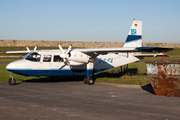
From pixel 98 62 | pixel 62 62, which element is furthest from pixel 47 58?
pixel 98 62

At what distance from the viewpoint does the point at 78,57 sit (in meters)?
17.4

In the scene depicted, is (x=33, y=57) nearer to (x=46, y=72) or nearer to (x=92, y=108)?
(x=46, y=72)

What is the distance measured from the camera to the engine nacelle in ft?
56.4

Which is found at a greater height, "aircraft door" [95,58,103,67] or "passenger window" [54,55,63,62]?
"passenger window" [54,55,63,62]

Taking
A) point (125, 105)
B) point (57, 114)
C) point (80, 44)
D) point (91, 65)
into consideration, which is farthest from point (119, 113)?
point (80, 44)

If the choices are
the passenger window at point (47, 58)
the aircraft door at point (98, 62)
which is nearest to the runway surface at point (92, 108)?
the passenger window at point (47, 58)

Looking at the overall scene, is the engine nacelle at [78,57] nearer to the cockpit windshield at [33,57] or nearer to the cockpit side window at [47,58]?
the cockpit side window at [47,58]

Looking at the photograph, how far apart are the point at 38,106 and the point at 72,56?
7.88 metres

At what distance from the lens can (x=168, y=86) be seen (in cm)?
1148

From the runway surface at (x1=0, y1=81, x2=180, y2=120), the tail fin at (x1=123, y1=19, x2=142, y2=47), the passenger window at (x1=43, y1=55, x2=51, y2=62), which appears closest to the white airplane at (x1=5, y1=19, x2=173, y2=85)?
the passenger window at (x1=43, y1=55, x2=51, y2=62)

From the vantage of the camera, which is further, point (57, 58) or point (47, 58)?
point (57, 58)

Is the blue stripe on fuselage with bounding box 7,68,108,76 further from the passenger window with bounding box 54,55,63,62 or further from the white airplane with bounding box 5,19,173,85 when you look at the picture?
the passenger window with bounding box 54,55,63,62

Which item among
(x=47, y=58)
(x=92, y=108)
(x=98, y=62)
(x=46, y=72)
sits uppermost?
(x=47, y=58)

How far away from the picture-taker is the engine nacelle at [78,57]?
17.2 meters
